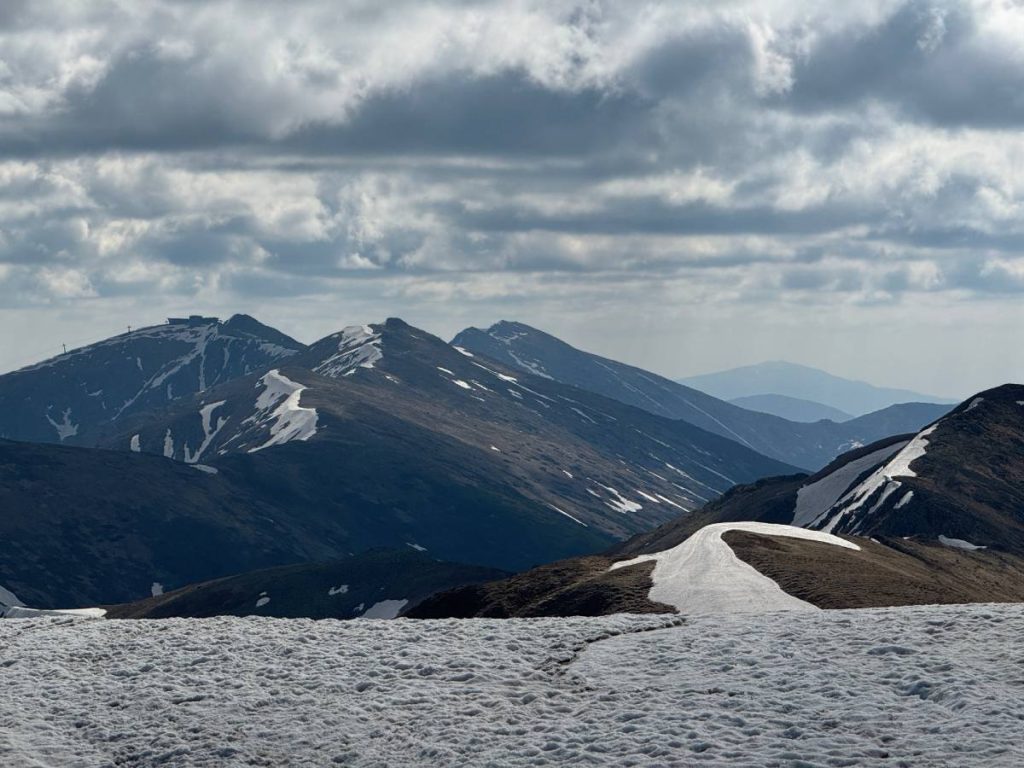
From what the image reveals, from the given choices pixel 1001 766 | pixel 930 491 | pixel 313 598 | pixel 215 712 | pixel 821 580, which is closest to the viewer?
pixel 1001 766

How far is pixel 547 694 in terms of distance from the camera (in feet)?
145

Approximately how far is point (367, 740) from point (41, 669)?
1714 cm

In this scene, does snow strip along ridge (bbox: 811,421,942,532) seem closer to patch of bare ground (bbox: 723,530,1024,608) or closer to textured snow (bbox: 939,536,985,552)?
textured snow (bbox: 939,536,985,552)

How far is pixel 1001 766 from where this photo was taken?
34125 mm

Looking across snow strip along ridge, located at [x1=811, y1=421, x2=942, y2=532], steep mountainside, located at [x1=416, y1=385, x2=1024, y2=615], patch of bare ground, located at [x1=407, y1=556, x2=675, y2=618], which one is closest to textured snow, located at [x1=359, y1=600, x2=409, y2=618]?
steep mountainside, located at [x1=416, y1=385, x2=1024, y2=615]

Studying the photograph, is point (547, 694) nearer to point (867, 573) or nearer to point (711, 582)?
point (711, 582)

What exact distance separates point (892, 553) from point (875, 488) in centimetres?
7180

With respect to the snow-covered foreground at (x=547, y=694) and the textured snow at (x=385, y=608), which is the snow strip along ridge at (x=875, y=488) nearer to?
the textured snow at (x=385, y=608)

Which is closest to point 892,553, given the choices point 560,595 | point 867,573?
point 867,573

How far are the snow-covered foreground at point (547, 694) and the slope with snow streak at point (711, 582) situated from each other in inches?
576

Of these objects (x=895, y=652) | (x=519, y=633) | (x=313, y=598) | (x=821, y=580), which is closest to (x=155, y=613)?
(x=313, y=598)

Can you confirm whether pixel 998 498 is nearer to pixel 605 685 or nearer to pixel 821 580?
pixel 821 580

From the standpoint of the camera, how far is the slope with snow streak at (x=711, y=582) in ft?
228

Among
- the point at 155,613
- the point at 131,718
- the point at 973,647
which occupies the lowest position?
the point at 155,613
